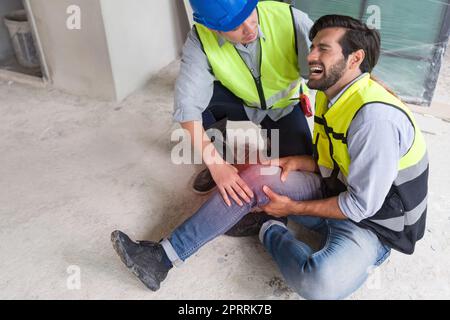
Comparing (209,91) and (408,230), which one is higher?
(209,91)

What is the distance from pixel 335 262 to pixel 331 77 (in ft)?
1.66

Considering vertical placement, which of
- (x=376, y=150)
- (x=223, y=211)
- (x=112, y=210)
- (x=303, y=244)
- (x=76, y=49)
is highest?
(x=376, y=150)

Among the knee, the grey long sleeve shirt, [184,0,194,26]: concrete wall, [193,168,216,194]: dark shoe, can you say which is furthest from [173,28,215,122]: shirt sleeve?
[184,0,194,26]: concrete wall

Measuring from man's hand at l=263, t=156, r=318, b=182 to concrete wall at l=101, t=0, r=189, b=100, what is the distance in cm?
126

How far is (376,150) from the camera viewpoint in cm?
101

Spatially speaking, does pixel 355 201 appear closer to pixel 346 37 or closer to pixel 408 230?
pixel 408 230

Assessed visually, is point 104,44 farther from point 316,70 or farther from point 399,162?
point 399,162

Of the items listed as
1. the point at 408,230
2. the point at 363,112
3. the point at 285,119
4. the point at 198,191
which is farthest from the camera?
the point at 198,191

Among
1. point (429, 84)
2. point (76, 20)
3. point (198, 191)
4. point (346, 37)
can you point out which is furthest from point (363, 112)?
point (76, 20)

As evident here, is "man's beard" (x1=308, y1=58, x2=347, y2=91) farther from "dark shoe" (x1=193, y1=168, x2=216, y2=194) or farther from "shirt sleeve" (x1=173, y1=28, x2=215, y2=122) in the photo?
"dark shoe" (x1=193, y1=168, x2=216, y2=194)

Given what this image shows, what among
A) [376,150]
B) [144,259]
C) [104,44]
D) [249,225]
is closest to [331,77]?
[376,150]

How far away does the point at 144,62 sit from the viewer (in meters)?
2.49
